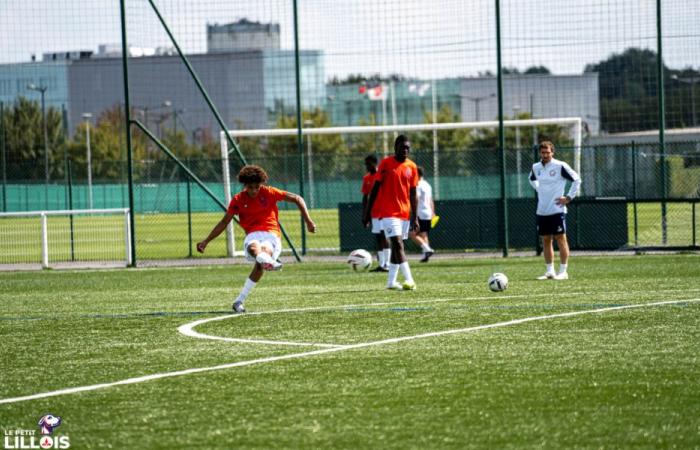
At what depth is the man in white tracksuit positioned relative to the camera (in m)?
16.9

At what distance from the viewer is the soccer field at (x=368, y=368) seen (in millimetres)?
6117

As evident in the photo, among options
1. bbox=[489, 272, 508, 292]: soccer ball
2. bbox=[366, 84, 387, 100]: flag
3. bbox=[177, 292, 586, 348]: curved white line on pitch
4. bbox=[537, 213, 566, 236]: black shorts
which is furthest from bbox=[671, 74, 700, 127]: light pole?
bbox=[366, 84, 387, 100]: flag

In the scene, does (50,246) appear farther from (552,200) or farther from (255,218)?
(255,218)

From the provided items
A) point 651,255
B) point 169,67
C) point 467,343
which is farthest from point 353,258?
point 169,67

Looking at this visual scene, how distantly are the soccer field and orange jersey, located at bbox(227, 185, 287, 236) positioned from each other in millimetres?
999

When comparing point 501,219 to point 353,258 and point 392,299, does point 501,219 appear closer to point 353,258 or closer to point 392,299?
point 353,258

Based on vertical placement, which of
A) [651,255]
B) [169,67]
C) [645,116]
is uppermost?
[169,67]

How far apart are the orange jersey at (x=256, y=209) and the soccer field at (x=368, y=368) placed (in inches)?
39.3

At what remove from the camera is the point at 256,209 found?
12633mm

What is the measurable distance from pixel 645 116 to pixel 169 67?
22541 mm

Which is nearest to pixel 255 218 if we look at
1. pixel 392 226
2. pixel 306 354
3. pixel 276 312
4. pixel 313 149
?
pixel 276 312

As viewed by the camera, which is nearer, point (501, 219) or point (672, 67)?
point (501, 219)

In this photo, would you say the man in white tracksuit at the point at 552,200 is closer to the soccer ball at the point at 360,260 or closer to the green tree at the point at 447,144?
the soccer ball at the point at 360,260

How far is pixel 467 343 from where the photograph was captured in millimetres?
9344
